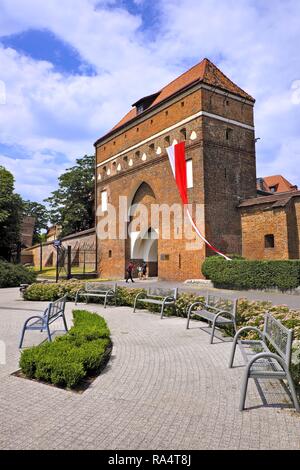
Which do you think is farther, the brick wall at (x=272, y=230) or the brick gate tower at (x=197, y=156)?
the brick gate tower at (x=197, y=156)

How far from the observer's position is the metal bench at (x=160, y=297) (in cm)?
999

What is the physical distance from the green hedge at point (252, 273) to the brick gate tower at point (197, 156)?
7.20ft

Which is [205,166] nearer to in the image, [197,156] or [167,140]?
[197,156]

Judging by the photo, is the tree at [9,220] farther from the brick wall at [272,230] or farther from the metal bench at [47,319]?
the metal bench at [47,319]

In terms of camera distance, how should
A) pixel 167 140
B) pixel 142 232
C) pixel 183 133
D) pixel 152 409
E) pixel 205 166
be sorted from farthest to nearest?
pixel 142 232 < pixel 167 140 < pixel 183 133 < pixel 205 166 < pixel 152 409

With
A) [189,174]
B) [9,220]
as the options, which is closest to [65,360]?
[189,174]

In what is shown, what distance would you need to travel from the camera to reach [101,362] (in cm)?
526

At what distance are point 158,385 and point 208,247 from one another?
53.0 ft

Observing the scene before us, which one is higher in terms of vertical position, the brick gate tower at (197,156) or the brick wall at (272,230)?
the brick gate tower at (197,156)

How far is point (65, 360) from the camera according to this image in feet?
15.9

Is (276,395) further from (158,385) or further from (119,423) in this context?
(119,423)

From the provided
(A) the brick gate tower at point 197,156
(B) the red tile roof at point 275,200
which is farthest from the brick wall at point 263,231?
(A) the brick gate tower at point 197,156

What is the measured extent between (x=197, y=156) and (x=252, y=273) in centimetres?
813

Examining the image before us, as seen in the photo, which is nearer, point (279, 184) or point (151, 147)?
point (151, 147)
